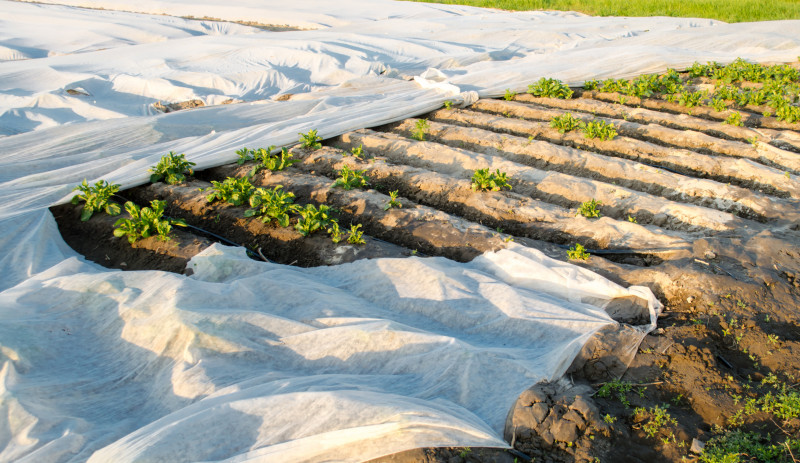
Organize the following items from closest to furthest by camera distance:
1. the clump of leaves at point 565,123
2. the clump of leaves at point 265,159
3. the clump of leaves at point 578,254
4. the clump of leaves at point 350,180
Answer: the clump of leaves at point 578,254 → the clump of leaves at point 350,180 → the clump of leaves at point 265,159 → the clump of leaves at point 565,123

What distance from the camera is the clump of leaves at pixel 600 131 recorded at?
6.93 m

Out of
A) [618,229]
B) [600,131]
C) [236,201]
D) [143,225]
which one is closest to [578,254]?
[618,229]

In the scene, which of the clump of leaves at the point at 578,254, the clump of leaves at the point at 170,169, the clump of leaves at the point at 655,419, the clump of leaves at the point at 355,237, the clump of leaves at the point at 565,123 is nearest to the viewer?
the clump of leaves at the point at 655,419

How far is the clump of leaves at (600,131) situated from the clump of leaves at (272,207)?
411 cm

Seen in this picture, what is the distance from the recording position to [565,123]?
7266 mm

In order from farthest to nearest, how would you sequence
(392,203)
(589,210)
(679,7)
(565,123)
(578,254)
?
(679,7), (565,123), (392,203), (589,210), (578,254)

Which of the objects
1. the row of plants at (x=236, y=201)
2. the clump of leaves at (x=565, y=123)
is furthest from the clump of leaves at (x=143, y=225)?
the clump of leaves at (x=565, y=123)

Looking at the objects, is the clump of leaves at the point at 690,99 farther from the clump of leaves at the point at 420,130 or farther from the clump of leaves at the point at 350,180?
the clump of leaves at the point at 350,180

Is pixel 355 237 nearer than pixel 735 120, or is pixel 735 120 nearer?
pixel 355 237

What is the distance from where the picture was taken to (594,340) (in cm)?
345

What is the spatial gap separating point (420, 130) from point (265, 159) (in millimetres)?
2268

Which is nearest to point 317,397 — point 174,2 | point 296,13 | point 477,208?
point 477,208

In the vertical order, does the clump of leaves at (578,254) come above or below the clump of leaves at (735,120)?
below

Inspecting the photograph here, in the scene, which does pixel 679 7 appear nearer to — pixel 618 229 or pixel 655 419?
pixel 618 229
